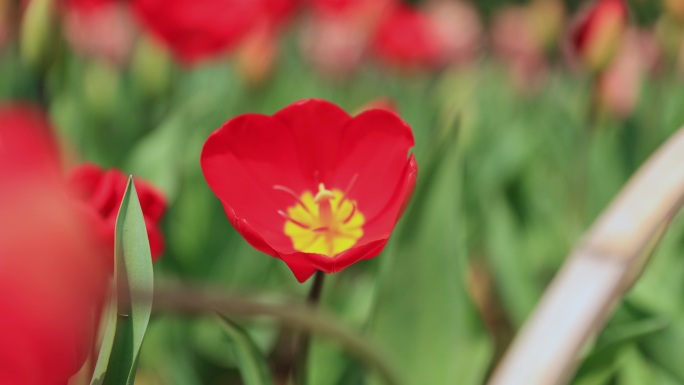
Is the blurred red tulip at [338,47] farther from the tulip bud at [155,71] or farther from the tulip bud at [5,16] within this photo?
the tulip bud at [5,16]

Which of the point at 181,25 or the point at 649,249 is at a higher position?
the point at 649,249

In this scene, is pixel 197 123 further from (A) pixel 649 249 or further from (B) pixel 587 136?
(A) pixel 649 249

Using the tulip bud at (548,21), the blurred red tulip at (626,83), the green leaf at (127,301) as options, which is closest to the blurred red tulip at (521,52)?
the tulip bud at (548,21)

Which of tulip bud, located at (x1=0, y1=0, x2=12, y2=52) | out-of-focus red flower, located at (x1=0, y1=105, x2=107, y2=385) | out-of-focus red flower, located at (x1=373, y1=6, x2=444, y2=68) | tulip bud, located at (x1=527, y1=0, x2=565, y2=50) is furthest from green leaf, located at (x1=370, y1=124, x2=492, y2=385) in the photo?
out-of-focus red flower, located at (x1=373, y1=6, x2=444, y2=68)

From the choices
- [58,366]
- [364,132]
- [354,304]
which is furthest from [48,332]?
[354,304]

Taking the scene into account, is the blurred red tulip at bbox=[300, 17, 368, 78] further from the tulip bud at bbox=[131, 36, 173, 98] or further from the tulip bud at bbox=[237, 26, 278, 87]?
the tulip bud at bbox=[131, 36, 173, 98]

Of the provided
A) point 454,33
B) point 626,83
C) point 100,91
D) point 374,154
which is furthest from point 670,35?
point 454,33

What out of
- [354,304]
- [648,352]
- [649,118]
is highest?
[649,118]
